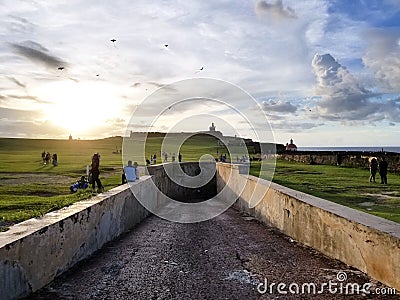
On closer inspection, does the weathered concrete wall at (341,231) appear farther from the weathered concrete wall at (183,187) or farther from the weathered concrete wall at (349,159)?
the weathered concrete wall at (349,159)

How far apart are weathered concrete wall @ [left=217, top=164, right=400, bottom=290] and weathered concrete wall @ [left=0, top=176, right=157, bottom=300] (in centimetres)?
365

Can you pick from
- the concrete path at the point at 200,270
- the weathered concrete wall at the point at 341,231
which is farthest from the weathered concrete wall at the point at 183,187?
the concrete path at the point at 200,270

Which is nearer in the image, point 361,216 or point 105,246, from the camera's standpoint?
point 361,216

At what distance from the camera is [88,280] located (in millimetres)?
6551

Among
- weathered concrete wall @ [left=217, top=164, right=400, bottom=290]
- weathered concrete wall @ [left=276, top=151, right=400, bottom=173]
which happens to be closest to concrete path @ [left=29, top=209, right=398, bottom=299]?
weathered concrete wall @ [left=217, top=164, right=400, bottom=290]

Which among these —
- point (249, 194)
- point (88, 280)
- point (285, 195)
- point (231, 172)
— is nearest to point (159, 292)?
Answer: point (88, 280)

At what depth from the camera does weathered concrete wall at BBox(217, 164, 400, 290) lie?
5906 mm

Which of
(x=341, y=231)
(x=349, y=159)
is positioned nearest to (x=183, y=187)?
(x=349, y=159)

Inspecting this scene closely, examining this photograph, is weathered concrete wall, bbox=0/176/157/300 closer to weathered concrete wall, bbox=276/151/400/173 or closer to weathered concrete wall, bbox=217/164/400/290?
weathered concrete wall, bbox=217/164/400/290

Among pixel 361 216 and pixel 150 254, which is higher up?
pixel 361 216

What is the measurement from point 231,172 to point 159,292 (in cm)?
1343

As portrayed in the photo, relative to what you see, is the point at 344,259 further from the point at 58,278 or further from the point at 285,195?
the point at 58,278

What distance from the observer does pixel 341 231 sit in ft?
23.7

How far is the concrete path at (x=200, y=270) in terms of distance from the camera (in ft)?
19.5
